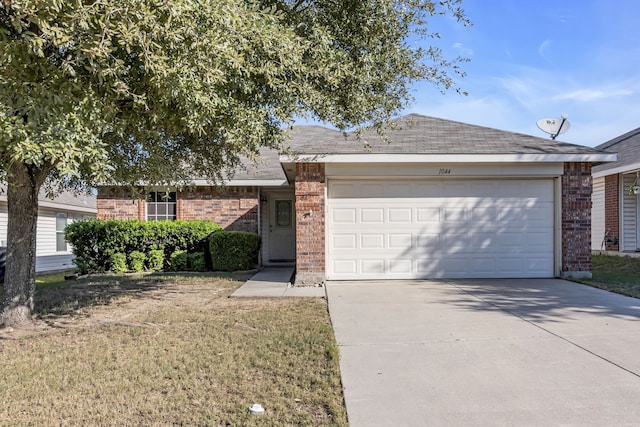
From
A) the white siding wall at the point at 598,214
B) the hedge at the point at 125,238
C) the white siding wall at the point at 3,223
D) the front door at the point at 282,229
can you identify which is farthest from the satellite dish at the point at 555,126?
the white siding wall at the point at 3,223

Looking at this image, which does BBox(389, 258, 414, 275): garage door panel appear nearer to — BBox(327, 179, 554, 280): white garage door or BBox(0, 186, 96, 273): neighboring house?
BBox(327, 179, 554, 280): white garage door

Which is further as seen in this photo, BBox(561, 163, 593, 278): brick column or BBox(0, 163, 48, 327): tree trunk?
BBox(561, 163, 593, 278): brick column

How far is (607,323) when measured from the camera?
544 centimetres

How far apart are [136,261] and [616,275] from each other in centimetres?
1224

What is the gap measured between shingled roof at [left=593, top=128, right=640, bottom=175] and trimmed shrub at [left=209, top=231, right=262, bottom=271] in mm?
11573

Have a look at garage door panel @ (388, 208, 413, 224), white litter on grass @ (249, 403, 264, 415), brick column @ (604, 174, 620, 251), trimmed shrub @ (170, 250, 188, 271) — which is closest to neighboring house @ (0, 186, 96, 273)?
trimmed shrub @ (170, 250, 188, 271)

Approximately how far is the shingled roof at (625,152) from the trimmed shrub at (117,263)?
49.2 feet

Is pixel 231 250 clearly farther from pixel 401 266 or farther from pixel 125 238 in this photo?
pixel 401 266

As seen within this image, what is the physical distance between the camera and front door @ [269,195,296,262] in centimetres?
1378

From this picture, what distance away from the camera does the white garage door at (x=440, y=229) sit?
364 inches

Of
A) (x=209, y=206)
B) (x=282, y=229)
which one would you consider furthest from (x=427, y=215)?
(x=209, y=206)

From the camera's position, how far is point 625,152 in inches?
577

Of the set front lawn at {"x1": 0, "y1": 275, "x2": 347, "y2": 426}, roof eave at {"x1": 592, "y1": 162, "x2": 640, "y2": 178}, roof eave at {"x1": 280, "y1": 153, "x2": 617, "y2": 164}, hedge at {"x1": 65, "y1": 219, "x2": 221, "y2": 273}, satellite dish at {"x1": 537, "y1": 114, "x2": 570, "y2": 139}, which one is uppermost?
satellite dish at {"x1": 537, "y1": 114, "x2": 570, "y2": 139}

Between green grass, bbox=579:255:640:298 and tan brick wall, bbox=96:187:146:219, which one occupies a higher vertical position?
tan brick wall, bbox=96:187:146:219
